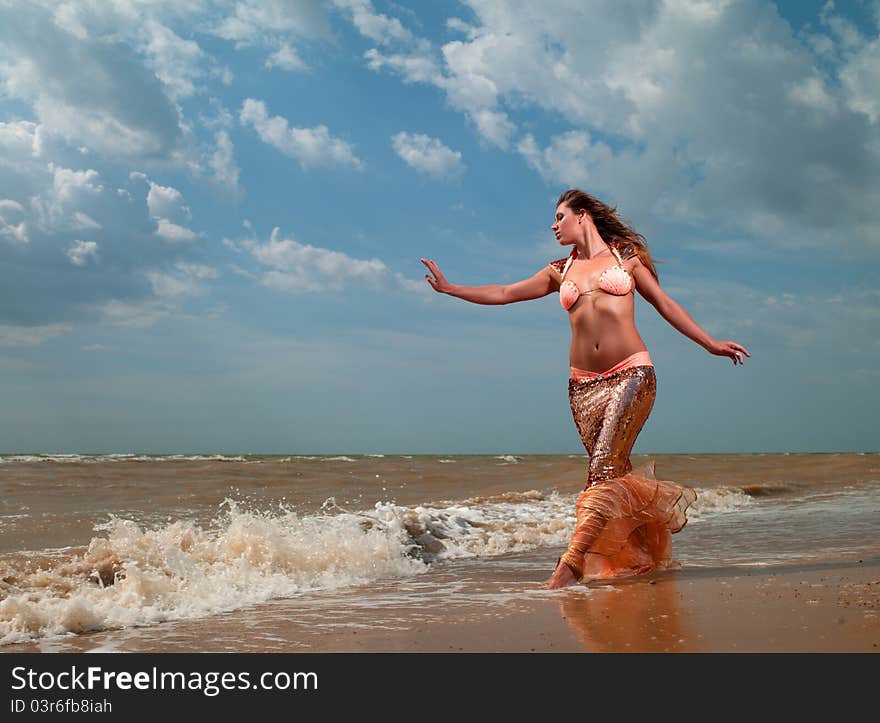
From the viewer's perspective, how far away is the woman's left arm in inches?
203

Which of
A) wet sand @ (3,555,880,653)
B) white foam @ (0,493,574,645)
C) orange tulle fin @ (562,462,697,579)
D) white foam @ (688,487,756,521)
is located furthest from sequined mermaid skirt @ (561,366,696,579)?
white foam @ (688,487,756,521)

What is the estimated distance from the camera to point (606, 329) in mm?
5098

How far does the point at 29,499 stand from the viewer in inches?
399

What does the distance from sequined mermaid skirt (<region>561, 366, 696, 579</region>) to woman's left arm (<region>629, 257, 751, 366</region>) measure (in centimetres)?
40

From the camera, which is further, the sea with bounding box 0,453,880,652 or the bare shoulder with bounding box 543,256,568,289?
the bare shoulder with bounding box 543,256,568,289

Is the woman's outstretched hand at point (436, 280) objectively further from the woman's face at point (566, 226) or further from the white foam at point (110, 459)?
the white foam at point (110, 459)

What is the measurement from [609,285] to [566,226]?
563 mm

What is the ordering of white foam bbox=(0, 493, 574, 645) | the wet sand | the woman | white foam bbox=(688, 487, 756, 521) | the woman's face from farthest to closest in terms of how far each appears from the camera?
white foam bbox=(688, 487, 756, 521), the woman's face, the woman, white foam bbox=(0, 493, 574, 645), the wet sand

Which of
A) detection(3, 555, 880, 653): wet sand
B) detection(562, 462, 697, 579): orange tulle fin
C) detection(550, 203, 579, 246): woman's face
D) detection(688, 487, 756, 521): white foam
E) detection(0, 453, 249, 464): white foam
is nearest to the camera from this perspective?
detection(3, 555, 880, 653): wet sand

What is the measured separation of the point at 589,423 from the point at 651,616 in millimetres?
1793

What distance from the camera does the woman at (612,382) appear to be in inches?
196

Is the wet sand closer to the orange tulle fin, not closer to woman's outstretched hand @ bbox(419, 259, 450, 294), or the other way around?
the orange tulle fin

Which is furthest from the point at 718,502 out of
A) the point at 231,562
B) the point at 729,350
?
the point at 231,562

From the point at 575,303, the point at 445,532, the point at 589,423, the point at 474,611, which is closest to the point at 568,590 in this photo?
the point at 474,611
